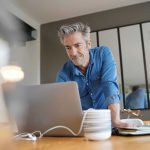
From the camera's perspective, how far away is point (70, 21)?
288cm

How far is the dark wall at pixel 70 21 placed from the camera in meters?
2.61

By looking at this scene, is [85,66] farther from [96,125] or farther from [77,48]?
[96,125]

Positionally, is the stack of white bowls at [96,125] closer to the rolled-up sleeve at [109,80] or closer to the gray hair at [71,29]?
the rolled-up sleeve at [109,80]

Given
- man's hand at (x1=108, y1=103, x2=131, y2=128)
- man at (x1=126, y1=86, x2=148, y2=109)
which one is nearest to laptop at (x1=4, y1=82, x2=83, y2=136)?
man's hand at (x1=108, y1=103, x2=131, y2=128)

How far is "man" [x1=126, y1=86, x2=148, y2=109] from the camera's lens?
2354 mm

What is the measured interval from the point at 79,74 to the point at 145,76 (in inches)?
58.6

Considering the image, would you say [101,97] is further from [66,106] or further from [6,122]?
[6,122]

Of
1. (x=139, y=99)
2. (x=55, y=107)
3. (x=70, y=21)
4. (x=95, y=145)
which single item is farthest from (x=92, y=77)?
(x=70, y=21)

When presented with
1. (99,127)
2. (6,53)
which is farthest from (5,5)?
(99,127)

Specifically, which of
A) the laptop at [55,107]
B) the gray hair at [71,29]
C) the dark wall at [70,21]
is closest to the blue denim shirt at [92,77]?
the gray hair at [71,29]

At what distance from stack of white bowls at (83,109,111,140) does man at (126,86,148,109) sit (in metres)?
1.79

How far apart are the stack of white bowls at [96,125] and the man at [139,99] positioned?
179 centimetres

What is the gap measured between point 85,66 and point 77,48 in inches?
4.2

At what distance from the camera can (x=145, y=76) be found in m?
2.41
